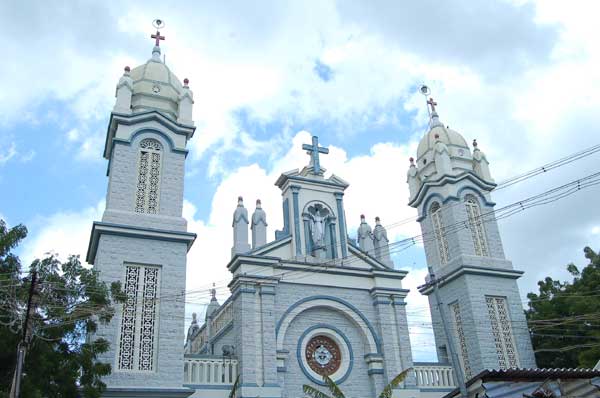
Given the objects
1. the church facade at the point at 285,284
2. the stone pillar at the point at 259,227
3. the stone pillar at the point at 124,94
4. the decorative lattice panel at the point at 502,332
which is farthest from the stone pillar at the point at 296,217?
the decorative lattice panel at the point at 502,332

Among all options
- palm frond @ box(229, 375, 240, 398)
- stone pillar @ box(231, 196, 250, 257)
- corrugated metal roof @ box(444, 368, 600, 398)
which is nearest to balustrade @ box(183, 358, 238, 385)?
palm frond @ box(229, 375, 240, 398)

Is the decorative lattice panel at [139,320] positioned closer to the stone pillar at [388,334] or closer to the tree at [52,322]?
the tree at [52,322]

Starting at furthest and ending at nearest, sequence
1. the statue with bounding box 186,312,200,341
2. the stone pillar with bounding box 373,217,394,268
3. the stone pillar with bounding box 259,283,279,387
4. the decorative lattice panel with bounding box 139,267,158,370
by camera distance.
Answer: the statue with bounding box 186,312,200,341, the stone pillar with bounding box 373,217,394,268, the stone pillar with bounding box 259,283,279,387, the decorative lattice panel with bounding box 139,267,158,370

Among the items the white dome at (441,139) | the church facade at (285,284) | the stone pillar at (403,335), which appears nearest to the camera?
the church facade at (285,284)

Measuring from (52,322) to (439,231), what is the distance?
16075mm

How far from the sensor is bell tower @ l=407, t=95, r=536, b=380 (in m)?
22.1

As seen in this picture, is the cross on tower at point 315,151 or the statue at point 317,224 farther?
the cross on tower at point 315,151

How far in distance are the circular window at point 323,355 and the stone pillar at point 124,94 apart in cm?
1007

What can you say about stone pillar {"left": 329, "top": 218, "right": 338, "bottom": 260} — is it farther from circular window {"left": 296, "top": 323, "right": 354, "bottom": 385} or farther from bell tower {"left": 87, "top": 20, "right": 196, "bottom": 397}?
bell tower {"left": 87, "top": 20, "right": 196, "bottom": 397}

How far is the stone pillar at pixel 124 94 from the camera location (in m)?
21.1

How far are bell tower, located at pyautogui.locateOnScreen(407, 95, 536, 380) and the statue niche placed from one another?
427 cm

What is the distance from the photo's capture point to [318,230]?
2236cm

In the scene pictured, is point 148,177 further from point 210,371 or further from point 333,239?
point 333,239

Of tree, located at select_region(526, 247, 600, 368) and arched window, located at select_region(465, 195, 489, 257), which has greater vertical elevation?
arched window, located at select_region(465, 195, 489, 257)
